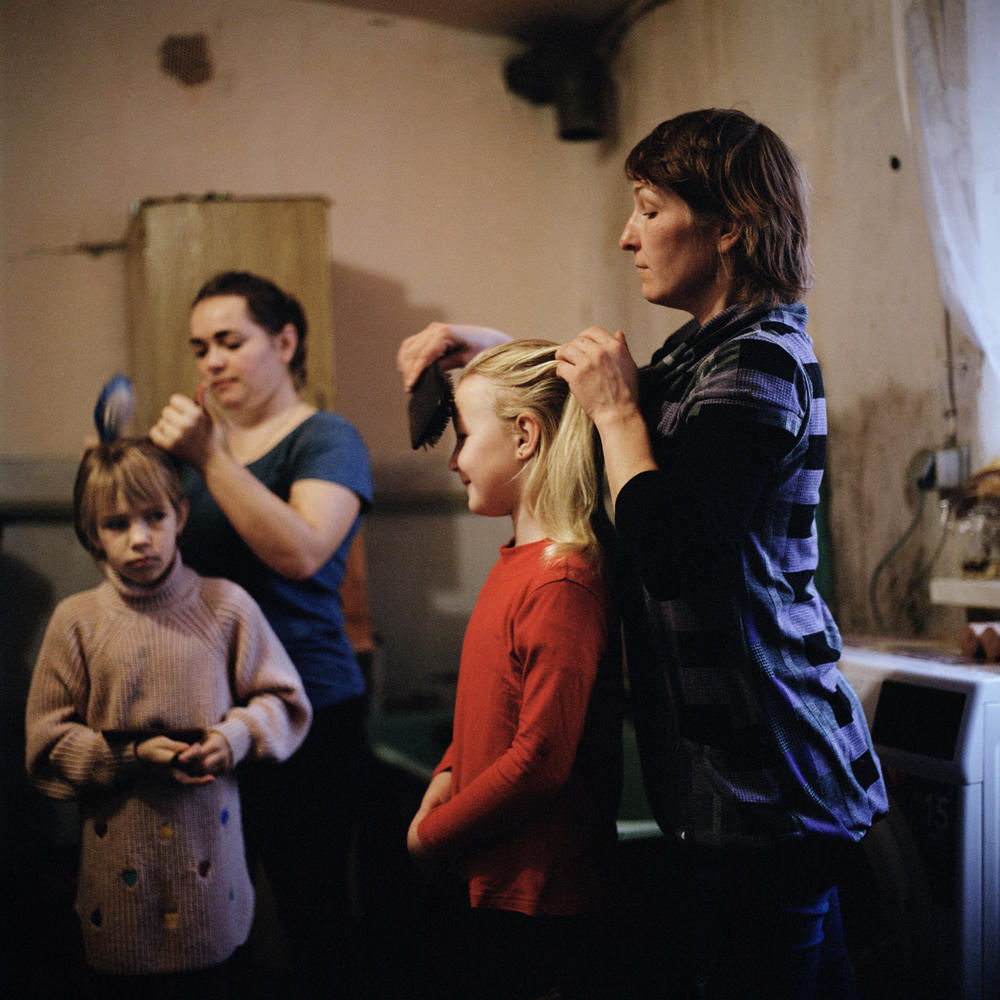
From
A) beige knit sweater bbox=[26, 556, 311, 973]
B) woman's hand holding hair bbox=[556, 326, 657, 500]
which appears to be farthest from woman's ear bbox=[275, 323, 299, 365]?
woman's hand holding hair bbox=[556, 326, 657, 500]

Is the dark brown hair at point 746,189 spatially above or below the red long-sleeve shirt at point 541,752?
above

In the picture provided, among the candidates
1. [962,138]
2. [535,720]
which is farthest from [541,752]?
[962,138]

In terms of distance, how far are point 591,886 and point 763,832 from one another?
0.19 metres

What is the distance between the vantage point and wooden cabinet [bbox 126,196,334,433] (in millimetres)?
2371

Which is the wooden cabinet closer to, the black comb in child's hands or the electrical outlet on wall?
the black comb in child's hands

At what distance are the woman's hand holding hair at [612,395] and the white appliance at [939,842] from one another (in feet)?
2.24

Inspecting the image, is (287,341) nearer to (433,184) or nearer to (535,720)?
(535,720)

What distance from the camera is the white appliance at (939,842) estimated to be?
1.22m

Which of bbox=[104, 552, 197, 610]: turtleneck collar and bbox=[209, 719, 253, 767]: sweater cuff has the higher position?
bbox=[104, 552, 197, 610]: turtleneck collar

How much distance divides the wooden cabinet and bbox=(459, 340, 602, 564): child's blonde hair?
1.52 m

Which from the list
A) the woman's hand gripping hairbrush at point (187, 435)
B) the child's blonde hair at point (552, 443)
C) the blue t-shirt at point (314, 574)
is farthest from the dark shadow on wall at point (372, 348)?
the child's blonde hair at point (552, 443)

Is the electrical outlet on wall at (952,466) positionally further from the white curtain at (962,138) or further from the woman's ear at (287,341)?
the woman's ear at (287,341)

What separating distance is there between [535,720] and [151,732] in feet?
1.99

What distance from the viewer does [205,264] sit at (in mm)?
2420
